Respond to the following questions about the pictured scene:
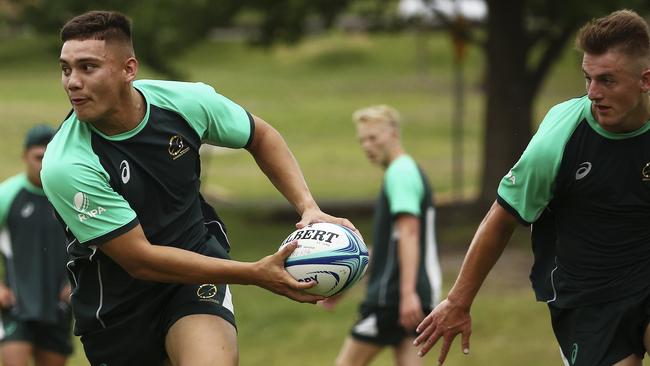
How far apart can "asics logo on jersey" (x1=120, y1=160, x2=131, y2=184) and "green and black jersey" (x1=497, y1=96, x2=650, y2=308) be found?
1.84 metres

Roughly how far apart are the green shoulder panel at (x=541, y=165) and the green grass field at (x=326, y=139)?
6546 mm

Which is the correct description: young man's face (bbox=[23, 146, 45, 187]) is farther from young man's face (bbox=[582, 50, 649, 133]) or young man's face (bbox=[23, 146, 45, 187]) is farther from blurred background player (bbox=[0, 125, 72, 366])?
young man's face (bbox=[582, 50, 649, 133])

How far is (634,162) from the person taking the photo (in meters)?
5.95

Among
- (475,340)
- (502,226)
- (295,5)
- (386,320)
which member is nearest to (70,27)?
(502,226)

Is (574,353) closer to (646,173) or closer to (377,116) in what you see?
(646,173)

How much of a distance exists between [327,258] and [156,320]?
1.00 metres

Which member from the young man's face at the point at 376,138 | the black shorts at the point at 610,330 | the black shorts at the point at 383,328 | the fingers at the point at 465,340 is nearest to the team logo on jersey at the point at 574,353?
the black shorts at the point at 610,330

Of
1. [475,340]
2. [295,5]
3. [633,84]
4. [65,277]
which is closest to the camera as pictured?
[633,84]

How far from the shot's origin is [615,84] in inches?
227

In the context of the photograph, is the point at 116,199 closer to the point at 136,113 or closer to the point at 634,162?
the point at 136,113

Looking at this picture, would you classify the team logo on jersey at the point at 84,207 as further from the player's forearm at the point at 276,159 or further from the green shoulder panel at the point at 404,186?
the green shoulder panel at the point at 404,186

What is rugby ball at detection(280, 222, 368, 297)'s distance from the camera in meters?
5.94

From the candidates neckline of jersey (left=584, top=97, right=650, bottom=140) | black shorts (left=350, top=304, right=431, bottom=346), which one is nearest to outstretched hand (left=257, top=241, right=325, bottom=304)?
neckline of jersey (left=584, top=97, right=650, bottom=140)

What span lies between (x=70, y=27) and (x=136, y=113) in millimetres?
529
